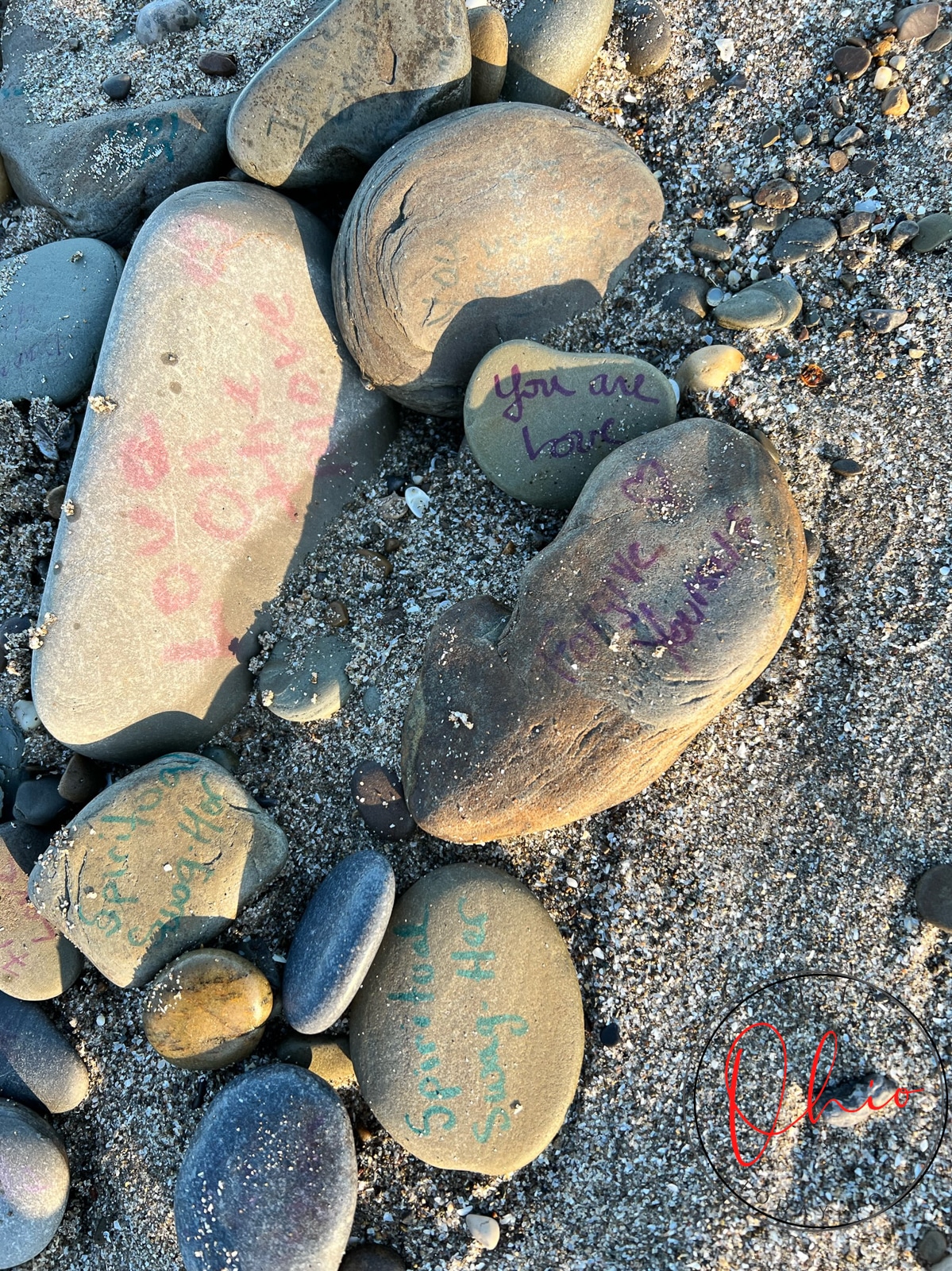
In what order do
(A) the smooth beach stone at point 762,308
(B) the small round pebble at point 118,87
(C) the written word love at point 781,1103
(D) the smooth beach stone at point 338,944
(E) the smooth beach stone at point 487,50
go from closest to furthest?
(C) the written word love at point 781,1103
(D) the smooth beach stone at point 338,944
(A) the smooth beach stone at point 762,308
(E) the smooth beach stone at point 487,50
(B) the small round pebble at point 118,87

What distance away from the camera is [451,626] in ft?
7.68

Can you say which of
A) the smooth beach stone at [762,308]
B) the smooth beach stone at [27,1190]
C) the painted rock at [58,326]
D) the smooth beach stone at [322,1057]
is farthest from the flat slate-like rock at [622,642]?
the painted rock at [58,326]

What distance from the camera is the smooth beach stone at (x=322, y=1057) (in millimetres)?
2270

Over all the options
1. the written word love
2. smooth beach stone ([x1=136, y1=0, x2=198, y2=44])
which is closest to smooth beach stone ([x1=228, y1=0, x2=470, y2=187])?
smooth beach stone ([x1=136, y1=0, x2=198, y2=44])

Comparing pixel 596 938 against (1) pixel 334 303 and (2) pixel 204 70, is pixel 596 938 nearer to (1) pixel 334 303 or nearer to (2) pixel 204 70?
(1) pixel 334 303

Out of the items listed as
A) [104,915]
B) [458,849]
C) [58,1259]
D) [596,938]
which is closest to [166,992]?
[104,915]

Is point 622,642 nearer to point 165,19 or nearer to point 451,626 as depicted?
point 451,626

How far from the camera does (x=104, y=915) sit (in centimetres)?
228

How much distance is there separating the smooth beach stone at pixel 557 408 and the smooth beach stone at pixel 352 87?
0.87 metres

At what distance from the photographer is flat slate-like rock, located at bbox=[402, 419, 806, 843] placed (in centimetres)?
205

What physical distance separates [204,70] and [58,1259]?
406 cm

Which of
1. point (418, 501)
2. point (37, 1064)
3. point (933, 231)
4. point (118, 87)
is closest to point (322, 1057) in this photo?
point (37, 1064)

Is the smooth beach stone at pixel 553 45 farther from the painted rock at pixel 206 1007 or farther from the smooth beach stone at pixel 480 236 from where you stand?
the painted rock at pixel 206 1007

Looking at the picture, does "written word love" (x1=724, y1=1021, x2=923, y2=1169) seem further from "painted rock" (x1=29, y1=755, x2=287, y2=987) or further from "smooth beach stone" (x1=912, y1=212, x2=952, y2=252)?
"smooth beach stone" (x1=912, y1=212, x2=952, y2=252)
